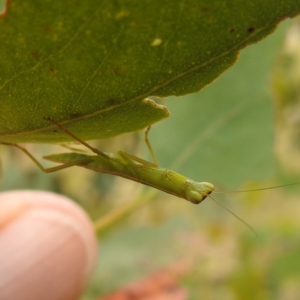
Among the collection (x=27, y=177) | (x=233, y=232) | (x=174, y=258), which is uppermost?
(x=27, y=177)

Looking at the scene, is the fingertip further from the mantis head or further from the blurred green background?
the mantis head

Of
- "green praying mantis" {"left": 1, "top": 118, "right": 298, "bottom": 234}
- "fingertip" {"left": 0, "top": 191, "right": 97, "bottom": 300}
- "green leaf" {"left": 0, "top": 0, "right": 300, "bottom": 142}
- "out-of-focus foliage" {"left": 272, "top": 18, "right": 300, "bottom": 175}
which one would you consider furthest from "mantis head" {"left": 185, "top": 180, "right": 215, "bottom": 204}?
"out-of-focus foliage" {"left": 272, "top": 18, "right": 300, "bottom": 175}

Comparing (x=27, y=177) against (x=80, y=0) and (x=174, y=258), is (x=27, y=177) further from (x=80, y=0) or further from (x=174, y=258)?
(x=80, y=0)

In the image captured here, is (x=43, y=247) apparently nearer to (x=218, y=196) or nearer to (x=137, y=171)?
(x=137, y=171)

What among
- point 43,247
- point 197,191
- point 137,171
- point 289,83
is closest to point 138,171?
point 137,171

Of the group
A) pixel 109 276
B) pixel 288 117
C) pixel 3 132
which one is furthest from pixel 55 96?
pixel 288 117

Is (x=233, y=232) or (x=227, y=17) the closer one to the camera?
(x=227, y=17)

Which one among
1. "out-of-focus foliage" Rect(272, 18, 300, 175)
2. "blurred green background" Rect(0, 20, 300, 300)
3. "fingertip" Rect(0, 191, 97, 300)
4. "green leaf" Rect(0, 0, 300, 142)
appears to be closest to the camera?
"green leaf" Rect(0, 0, 300, 142)
